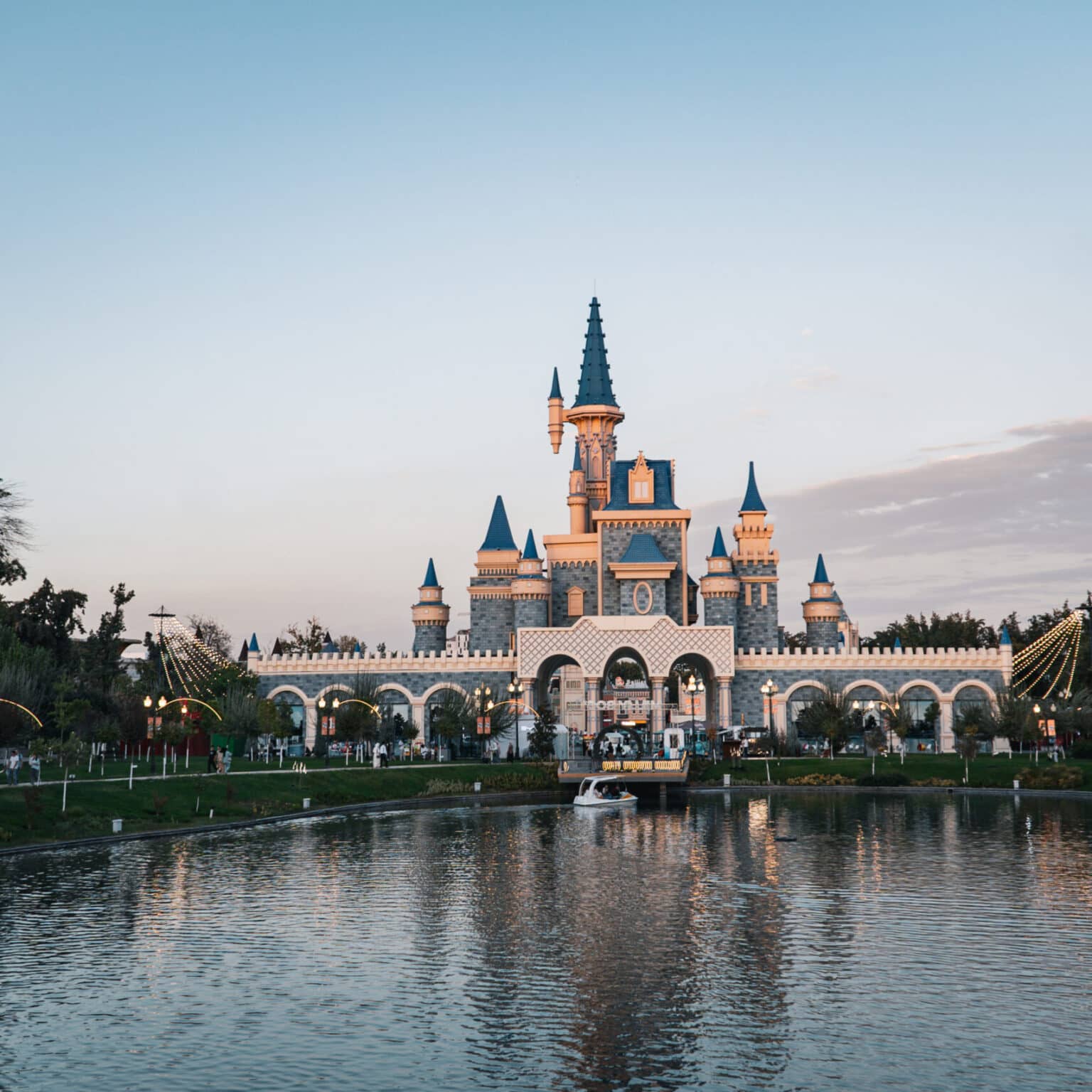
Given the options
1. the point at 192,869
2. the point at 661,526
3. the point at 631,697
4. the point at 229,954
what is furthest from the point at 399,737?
the point at 229,954

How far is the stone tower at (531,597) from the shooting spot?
93.9 meters

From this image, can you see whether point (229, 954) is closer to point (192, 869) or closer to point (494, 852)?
point (192, 869)

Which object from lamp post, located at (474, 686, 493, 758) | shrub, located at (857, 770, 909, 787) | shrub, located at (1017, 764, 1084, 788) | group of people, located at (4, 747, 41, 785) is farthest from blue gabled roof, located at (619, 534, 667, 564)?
group of people, located at (4, 747, 41, 785)

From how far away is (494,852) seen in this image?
37.8 metres

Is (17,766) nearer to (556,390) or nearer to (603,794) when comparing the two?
(603,794)

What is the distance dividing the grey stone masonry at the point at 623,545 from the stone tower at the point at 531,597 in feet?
15.5

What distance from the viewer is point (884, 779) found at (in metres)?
65.6

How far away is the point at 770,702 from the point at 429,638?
3402 cm

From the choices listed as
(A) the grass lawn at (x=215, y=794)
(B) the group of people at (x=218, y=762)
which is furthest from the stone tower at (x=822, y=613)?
(B) the group of people at (x=218, y=762)

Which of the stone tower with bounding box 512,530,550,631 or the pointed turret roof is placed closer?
the stone tower with bounding box 512,530,550,631

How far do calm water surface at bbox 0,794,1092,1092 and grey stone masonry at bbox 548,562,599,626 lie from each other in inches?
2299

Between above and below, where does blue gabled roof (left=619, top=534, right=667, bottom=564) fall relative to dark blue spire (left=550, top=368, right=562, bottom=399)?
below

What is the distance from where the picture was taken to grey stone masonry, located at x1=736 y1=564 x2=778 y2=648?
9456 centimetres

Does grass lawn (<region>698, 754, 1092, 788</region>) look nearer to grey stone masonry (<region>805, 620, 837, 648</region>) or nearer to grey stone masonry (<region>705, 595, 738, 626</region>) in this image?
grey stone masonry (<region>705, 595, 738, 626</region>)
